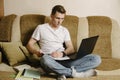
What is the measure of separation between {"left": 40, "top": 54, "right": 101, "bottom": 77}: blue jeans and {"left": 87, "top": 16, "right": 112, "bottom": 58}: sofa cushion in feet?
1.71

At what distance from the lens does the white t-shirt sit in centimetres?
277

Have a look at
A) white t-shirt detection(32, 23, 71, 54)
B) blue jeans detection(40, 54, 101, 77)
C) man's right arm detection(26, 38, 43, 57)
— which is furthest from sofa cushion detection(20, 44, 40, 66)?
blue jeans detection(40, 54, 101, 77)

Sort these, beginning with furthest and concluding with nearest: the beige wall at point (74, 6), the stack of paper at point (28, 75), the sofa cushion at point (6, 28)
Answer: the beige wall at point (74, 6) < the sofa cushion at point (6, 28) < the stack of paper at point (28, 75)

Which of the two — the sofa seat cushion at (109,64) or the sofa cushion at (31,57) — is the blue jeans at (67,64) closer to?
the sofa seat cushion at (109,64)

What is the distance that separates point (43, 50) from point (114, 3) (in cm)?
132

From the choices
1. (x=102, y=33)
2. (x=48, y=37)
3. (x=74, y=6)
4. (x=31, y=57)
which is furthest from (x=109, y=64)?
(x=74, y=6)

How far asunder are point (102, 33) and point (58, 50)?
2.15 ft

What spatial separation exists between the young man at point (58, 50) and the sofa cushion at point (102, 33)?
359mm

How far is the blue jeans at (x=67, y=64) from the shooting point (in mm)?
2268

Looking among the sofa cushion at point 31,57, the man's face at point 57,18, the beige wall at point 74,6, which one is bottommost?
the sofa cushion at point 31,57

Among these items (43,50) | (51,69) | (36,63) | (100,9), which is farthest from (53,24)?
(100,9)

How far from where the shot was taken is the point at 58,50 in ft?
9.02

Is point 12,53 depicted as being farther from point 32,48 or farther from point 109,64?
point 109,64

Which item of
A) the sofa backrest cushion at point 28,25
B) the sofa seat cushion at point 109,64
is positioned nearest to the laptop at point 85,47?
the sofa seat cushion at point 109,64
